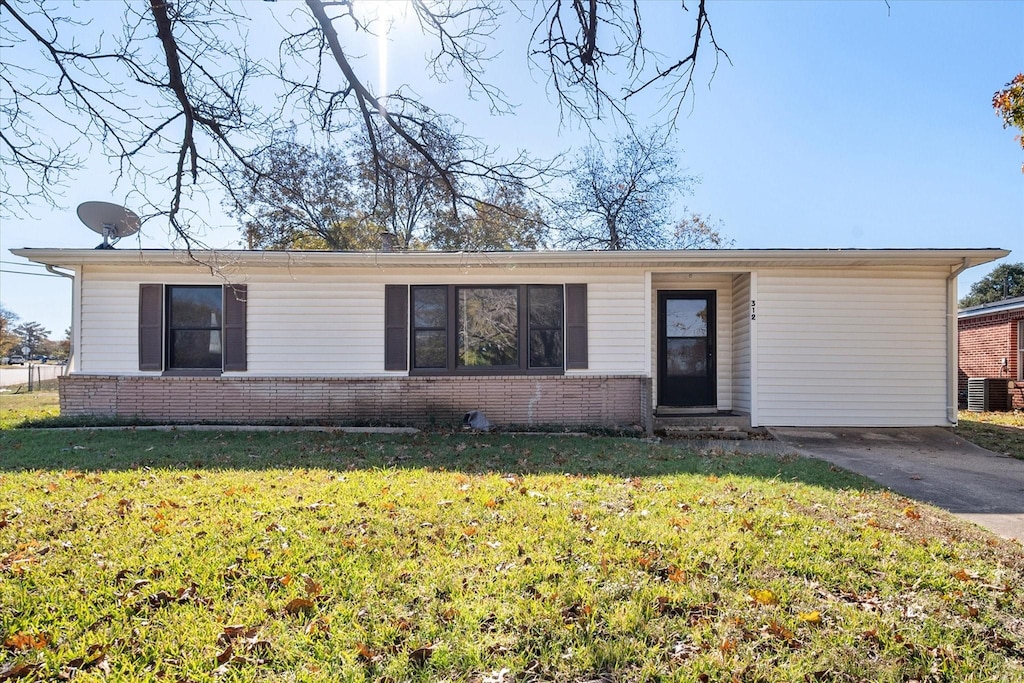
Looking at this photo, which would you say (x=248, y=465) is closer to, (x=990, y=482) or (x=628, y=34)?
(x=628, y=34)

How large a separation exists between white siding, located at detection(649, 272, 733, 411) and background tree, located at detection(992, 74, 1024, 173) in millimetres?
4298

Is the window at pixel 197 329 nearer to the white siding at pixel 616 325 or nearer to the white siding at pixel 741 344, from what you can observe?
the white siding at pixel 616 325

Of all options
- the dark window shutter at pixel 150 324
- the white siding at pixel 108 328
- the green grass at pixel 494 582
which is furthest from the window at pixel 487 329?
the white siding at pixel 108 328

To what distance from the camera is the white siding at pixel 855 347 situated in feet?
31.0

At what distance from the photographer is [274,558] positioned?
339 cm

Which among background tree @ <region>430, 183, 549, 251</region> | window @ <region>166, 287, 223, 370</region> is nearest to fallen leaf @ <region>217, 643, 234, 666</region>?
background tree @ <region>430, 183, 549, 251</region>

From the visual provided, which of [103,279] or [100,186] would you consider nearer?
[100,186]

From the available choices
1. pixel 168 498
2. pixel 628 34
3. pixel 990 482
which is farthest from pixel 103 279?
pixel 990 482

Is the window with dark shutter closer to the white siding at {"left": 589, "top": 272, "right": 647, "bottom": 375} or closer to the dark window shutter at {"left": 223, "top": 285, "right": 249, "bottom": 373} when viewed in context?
the white siding at {"left": 589, "top": 272, "right": 647, "bottom": 375}

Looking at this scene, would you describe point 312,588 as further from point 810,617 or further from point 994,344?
point 994,344

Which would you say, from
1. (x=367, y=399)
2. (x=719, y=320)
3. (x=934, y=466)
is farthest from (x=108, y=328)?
(x=934, y=466)

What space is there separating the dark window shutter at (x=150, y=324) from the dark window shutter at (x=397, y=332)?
12.5ft

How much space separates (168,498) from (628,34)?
16.3ft

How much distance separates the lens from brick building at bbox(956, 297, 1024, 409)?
47.7 feet
